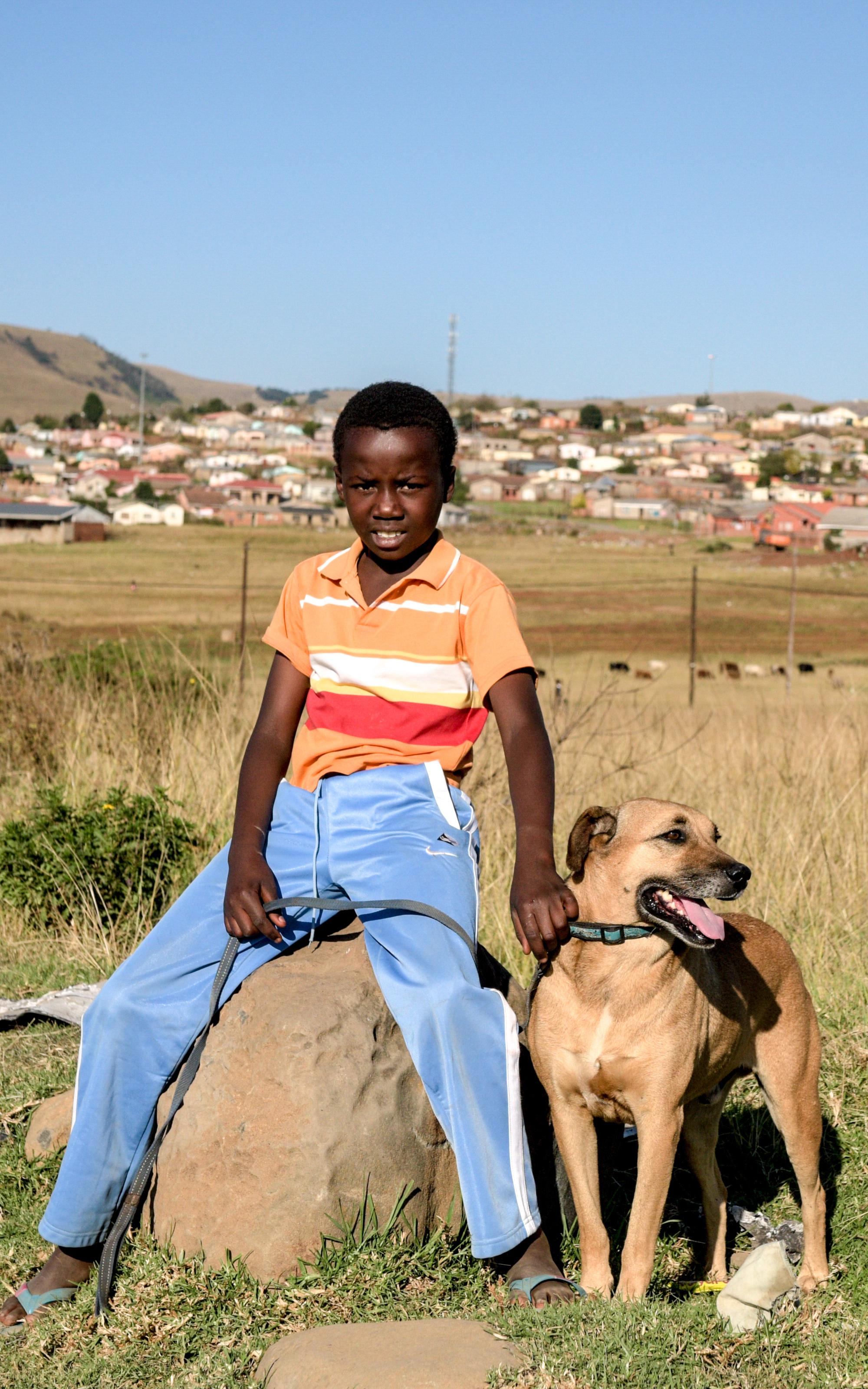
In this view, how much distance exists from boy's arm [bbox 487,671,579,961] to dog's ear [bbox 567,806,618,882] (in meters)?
0.06

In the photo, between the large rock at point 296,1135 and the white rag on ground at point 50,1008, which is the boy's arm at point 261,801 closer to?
the large rock at point 296,1135

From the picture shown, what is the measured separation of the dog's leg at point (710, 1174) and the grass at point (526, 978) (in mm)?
126

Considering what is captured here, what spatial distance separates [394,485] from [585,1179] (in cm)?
188

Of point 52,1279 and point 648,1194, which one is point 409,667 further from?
point 52,1279

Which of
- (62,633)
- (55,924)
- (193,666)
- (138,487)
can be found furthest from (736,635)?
(138,487)

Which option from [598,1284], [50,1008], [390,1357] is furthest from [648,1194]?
[50,1008]

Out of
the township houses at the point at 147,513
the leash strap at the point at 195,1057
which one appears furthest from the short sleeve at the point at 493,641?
the township houses at the point at 147,513

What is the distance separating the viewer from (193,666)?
9.15 m

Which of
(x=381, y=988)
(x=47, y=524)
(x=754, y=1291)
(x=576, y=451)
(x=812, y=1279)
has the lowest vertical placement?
(x=812, y=1279)

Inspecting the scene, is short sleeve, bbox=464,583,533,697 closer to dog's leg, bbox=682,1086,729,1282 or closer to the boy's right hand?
the boy's right hand

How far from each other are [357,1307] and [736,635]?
3003 cm

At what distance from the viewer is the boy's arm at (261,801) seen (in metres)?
3.58

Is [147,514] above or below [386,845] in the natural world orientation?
above

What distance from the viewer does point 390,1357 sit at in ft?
9.47
